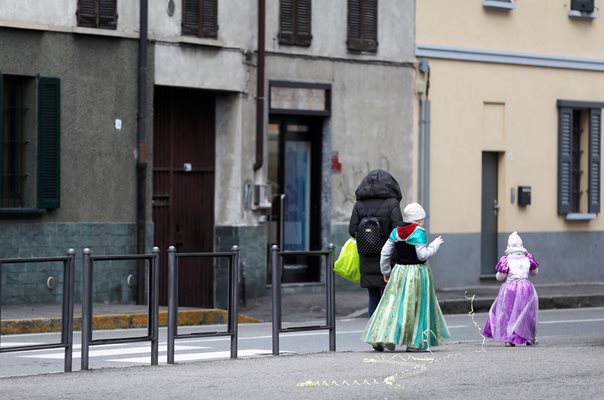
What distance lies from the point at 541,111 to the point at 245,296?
7.69 m

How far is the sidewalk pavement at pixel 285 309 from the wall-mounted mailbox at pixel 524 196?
145 centimetres

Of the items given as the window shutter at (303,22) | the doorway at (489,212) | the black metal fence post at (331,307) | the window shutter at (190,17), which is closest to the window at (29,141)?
the window shutter at (190,17)

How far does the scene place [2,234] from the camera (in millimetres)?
21500

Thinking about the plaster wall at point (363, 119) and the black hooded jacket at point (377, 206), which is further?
the plaster wall at point (363, 119)

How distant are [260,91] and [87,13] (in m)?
3.36

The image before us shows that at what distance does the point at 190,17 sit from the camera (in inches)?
934

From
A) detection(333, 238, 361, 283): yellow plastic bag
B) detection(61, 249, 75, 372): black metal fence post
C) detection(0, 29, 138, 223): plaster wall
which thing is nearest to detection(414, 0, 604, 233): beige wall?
detection(0, 29, 138, 223): plaster wall

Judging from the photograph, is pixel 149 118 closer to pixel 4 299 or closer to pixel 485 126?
pixel 485 126

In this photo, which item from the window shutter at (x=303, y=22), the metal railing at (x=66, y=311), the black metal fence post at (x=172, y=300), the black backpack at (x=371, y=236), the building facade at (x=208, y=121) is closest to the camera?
the metal railing at (x=66, y=311)

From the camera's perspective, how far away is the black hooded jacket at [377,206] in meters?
16.2

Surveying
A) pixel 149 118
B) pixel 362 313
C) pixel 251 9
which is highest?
pixel 251 9

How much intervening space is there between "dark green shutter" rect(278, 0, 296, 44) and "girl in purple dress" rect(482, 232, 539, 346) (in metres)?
8.89

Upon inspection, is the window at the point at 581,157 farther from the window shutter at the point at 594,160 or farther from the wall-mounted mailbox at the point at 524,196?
the wall-mounted mailbox at the point at 524,196

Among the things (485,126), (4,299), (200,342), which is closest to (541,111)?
(485,126)
